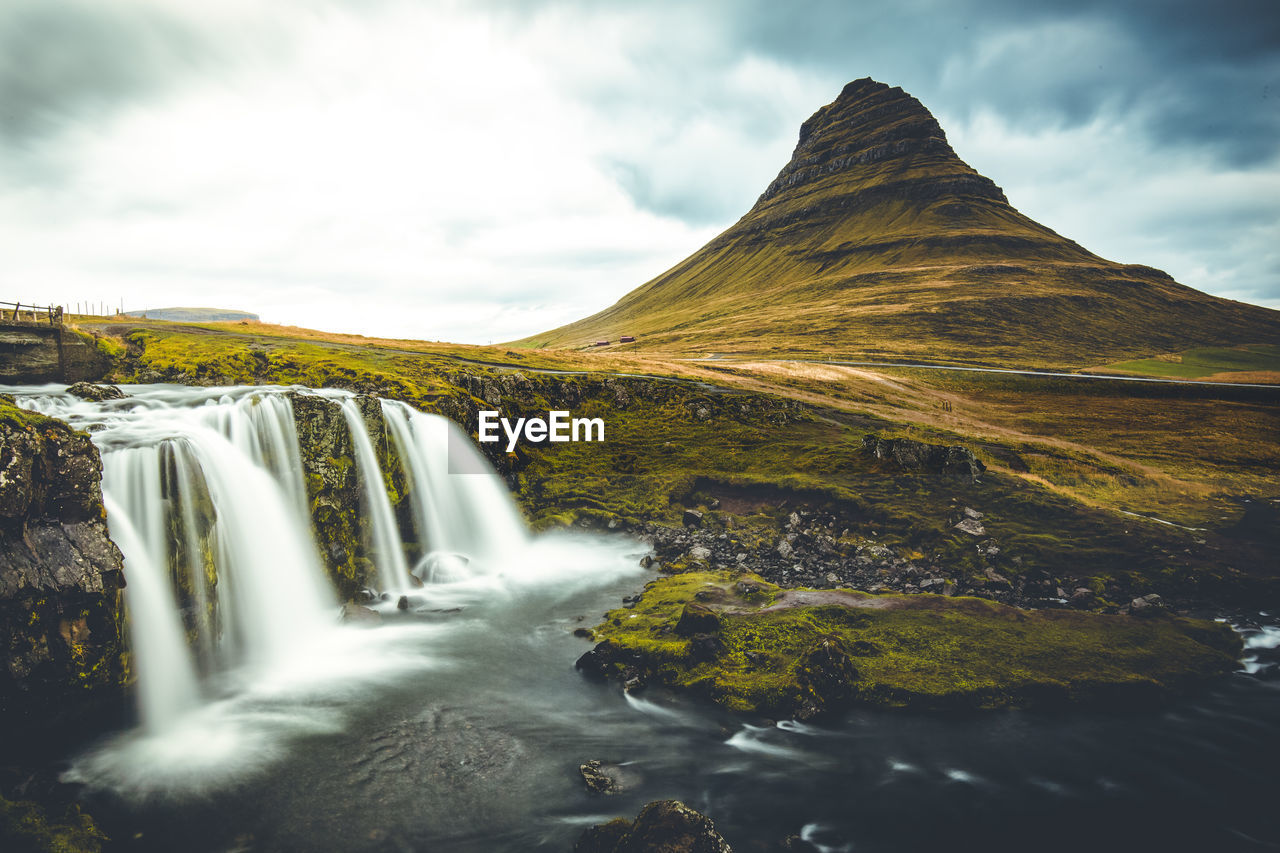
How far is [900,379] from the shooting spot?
75438 millimetres

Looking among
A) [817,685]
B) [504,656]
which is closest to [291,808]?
[504,656]

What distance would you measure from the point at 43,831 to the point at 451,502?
1719cm

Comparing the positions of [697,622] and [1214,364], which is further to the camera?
[1214,364]

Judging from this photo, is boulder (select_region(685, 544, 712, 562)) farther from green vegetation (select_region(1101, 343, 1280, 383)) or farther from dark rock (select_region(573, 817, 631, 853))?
green vegetation (select_region(1101, 343, 1280, 383))

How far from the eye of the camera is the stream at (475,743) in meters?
10.4

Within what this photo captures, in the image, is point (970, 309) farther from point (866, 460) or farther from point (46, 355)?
point (46, 355)

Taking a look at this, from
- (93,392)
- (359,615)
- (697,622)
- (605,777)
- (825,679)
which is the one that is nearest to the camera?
(605,777)

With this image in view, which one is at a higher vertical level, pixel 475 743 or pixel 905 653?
pixel 905 653

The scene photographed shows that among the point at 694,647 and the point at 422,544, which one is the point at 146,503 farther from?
the point at 694,647

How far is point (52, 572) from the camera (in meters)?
11.5

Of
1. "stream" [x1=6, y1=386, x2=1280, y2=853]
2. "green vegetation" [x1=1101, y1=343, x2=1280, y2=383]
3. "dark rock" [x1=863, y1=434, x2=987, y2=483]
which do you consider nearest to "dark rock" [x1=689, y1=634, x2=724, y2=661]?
"stream" [x1=6, y1=386, x2=1280, y2=853]

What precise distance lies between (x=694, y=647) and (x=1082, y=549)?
52.1ft

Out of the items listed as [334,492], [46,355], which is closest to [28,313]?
[46,355]

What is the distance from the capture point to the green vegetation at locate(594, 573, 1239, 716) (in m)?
13.4
